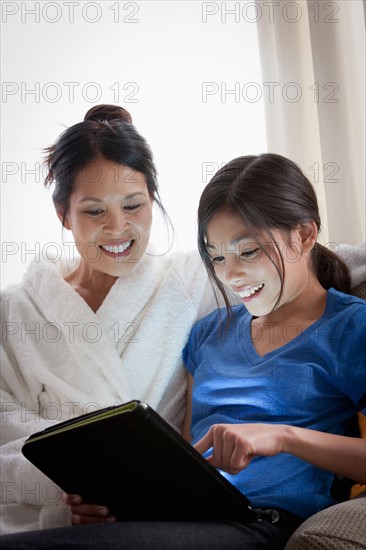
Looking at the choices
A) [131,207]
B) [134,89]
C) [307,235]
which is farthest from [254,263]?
[134,89]

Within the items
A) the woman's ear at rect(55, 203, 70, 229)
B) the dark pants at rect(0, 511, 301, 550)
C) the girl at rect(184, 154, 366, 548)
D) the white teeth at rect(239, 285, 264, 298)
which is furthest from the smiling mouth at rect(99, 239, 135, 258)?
the dark pants at rect(0, 511, 301, 550)

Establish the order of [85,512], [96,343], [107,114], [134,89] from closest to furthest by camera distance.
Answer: [85,512], [96,343], [107,114], [134,89]

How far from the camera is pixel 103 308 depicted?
5.54 feet

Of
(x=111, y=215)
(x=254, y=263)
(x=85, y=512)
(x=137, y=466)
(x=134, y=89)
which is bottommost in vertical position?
(x=85, y=512)

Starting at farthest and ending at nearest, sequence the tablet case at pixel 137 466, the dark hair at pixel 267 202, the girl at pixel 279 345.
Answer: the dark hair at pixel 267 202, the girl at pixel 279 345, the tablet case at pixel 137 466

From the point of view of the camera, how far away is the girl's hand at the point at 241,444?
1.15m

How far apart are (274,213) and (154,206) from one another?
1.41ft

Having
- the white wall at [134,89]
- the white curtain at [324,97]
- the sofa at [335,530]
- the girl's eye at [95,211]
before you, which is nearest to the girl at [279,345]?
the sofa at [335,530]

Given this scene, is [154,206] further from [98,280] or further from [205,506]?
[205,506]

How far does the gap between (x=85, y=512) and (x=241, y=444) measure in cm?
34

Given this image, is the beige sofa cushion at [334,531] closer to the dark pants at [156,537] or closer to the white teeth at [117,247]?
the dark pants at [156,537]

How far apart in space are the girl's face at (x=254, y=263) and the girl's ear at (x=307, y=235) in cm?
1

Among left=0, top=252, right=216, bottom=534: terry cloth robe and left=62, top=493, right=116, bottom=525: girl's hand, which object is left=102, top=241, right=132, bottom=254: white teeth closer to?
left=0, top=252, right=216, bottom=534: terry cloth robe

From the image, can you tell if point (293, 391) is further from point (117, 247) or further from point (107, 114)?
point (107, 114)
